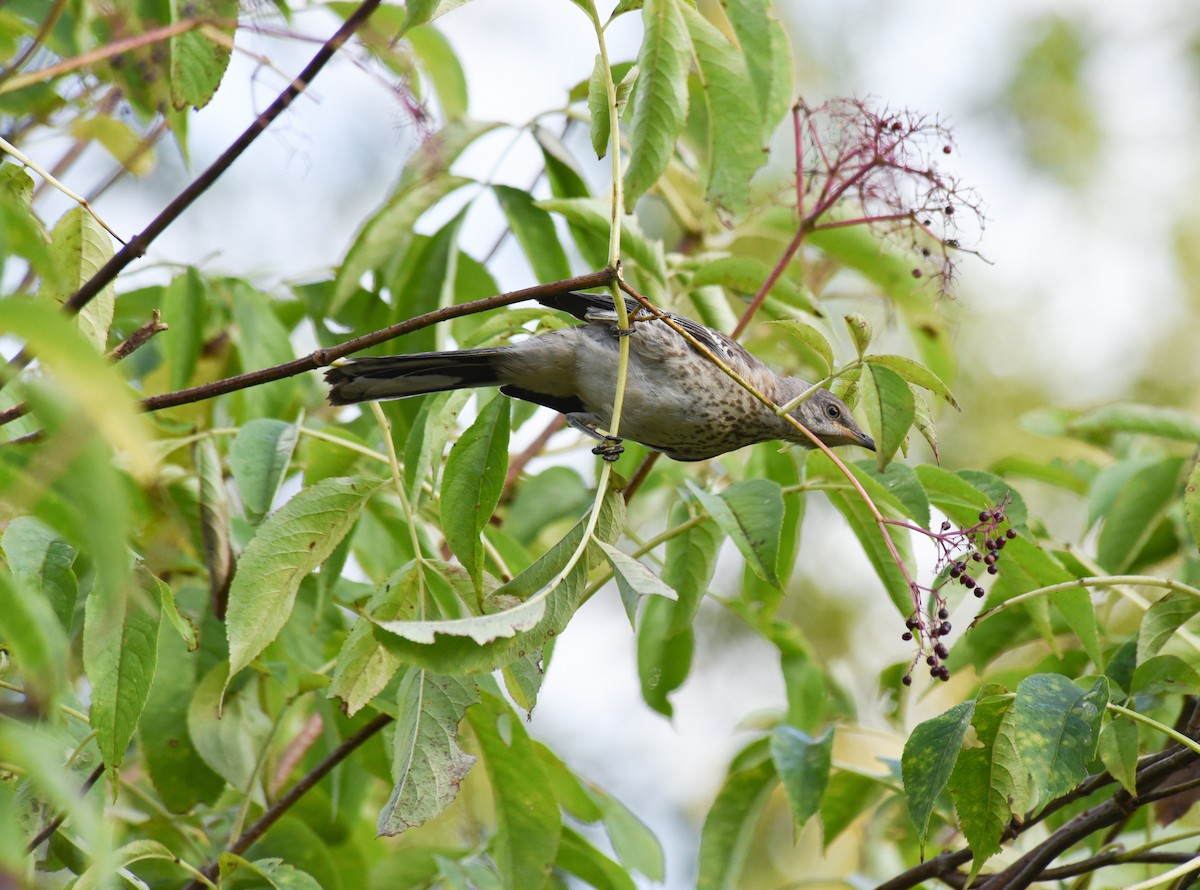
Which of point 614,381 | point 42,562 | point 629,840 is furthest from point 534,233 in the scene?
point 629,840

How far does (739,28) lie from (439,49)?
1.42 metres

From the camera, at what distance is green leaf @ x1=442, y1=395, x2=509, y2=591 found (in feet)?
7.77

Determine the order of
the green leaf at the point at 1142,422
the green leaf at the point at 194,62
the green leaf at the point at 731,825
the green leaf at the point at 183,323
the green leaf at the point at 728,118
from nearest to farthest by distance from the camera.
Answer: the green leaf at the point at 194,62 < the green leaf at the point at 728,118 < the green leaf at the point at 731,825 < the green leaf at the point at 183,323 < the green leaf at the point at 1142,422

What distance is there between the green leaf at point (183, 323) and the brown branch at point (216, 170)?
4.07 ft

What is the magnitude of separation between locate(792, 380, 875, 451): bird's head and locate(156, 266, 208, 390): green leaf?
6.21ft

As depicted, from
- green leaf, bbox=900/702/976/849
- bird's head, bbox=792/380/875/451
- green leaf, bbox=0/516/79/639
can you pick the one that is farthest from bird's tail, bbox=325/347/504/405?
green leaf, bbox=900/702/976/849

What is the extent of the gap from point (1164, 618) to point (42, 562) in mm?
2260

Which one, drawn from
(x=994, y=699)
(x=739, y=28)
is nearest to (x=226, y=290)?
(x=739, y=28)

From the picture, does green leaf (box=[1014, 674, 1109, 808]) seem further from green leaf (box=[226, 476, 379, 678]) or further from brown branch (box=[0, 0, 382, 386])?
brown branch (box=[0, 0, 382, 386])

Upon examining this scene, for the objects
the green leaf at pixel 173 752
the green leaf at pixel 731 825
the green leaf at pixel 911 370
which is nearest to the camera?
the green leaf at pixel 911 370

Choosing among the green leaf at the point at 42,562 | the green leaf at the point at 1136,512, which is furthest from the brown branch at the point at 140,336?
the green leaf at the point at 1136,512

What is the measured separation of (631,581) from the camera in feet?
6.50

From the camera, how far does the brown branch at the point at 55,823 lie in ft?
6.70

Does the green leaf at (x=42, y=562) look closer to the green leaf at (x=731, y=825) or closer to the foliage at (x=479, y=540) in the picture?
the foliage at (x=479, y=540)
